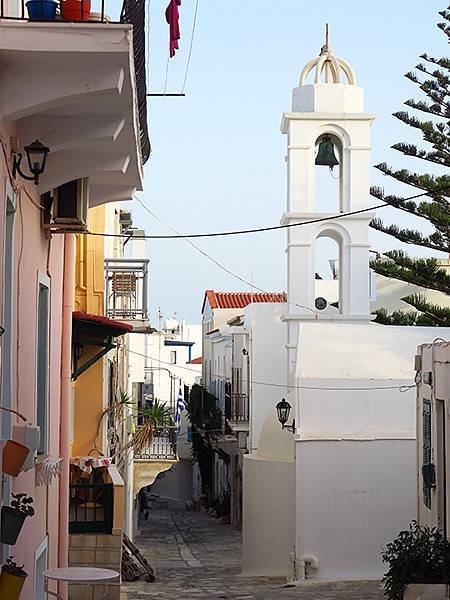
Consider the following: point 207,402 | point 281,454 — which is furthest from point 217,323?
point 281,454

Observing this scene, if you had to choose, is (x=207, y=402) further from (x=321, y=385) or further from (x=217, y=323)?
(x=321, y=385)

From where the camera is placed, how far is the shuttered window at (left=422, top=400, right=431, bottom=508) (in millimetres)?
13188

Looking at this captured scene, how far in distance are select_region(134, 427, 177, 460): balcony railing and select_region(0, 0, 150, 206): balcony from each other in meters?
20.9

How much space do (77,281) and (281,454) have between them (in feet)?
17.4

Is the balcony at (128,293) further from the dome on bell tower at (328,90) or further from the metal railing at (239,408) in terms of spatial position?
the metal railing at (239,408)

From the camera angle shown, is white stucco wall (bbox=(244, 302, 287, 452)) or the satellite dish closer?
the satellite dish

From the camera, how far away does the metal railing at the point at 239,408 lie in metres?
31.7

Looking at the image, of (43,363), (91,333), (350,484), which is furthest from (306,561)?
(43,363)

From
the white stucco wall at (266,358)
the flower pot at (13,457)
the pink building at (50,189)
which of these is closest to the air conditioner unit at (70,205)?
the pink building at (50,189)

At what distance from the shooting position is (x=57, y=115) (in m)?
6.15

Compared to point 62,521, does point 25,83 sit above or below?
above

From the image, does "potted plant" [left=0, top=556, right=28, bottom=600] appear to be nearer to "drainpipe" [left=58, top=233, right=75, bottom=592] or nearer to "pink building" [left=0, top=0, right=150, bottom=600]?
"pink building" [left=0, top=0, right=150, bottom=600]

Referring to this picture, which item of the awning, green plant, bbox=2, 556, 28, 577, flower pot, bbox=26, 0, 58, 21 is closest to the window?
green plant, bbox=2, 556, 28, 577

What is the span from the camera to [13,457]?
226 inches
